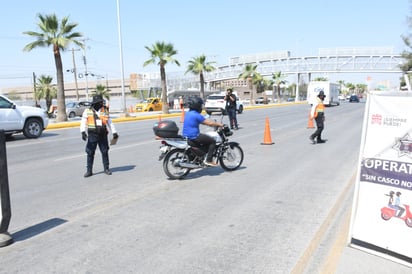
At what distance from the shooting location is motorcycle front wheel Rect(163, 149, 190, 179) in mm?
7141

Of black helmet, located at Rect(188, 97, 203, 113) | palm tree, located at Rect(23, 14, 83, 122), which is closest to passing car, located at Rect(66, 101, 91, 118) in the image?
palm tree, located at Rect(23, 14, 83, 122)

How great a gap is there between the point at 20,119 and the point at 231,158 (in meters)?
10.5

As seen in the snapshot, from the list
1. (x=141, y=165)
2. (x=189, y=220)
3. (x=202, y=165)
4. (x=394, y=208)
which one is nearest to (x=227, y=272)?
(x=189, y=220)

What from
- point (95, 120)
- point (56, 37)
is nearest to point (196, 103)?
point (95, 120)

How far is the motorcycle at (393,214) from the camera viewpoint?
3.49 metres

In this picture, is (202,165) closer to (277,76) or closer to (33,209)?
(33,209)

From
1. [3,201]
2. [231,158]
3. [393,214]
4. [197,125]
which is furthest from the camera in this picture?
[231,158]

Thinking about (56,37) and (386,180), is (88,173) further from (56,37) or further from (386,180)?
(56,37)

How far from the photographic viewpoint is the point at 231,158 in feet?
26.7

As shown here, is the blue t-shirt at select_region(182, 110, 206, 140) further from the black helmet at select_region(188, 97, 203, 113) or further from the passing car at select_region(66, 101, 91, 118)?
the passing car at select_region(66, 101, 91, 118)

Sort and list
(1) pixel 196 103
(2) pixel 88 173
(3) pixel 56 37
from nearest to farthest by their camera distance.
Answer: (1) pixel 196 103 → (2) pixel 88 173 → (3) pixel 56 37

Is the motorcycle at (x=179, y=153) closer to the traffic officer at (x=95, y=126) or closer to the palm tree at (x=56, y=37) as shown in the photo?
the traffic officer at (x=95, y=126)

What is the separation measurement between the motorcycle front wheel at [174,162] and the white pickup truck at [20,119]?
9.72 m

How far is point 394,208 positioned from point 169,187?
4002mm
